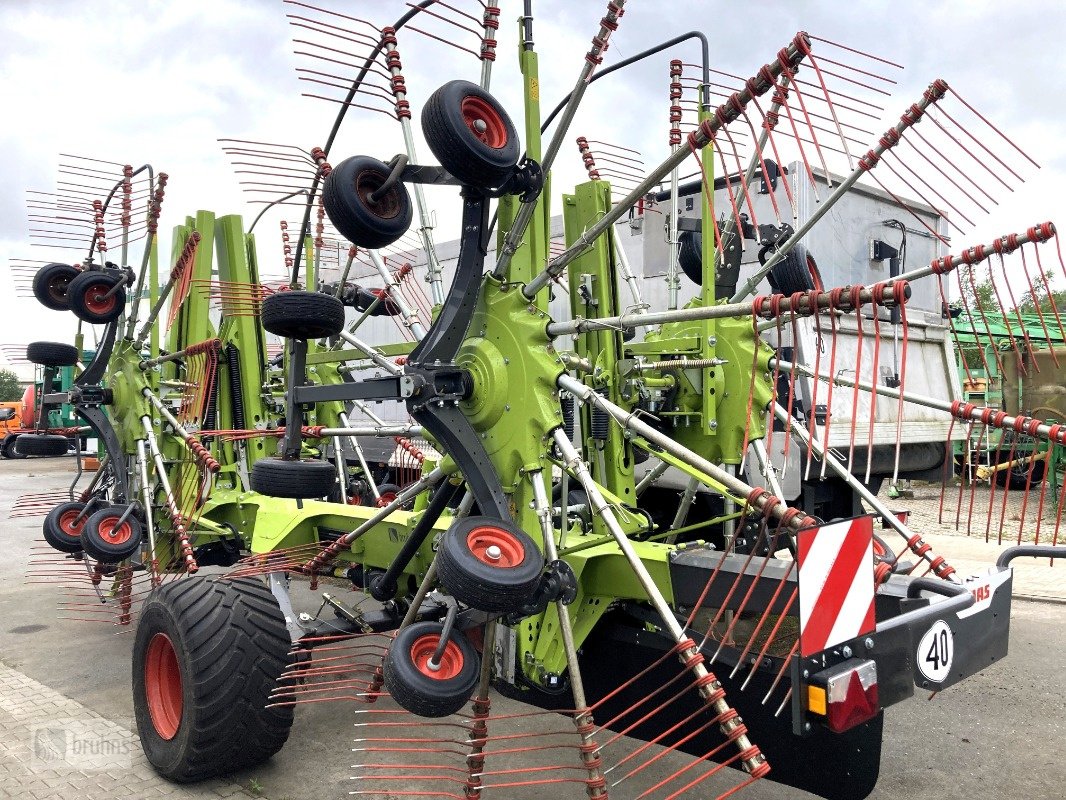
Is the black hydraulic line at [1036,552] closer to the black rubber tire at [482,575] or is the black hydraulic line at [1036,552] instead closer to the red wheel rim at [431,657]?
the black rubber tire at [482,575]

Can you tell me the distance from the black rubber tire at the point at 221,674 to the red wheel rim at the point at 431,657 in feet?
3.05

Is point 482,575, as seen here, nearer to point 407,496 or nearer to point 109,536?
point 407,496

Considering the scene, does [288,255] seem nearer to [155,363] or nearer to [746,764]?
[155,363]

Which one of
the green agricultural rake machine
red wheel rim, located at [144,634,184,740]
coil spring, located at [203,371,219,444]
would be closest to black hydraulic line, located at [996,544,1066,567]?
the green agricultural rake machine

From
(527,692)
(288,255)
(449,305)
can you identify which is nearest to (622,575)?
(527,692)

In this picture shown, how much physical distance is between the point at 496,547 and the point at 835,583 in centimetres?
98

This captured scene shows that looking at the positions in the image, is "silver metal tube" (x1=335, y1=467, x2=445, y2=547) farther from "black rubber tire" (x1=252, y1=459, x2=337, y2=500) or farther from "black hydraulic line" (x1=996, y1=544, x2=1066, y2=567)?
"black hydraulic line" (x1=996, y1=544, x2=1066, y2=567)

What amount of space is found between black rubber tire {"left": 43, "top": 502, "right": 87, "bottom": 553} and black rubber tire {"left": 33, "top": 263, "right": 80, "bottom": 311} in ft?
4.50

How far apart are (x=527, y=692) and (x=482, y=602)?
3.49 feet

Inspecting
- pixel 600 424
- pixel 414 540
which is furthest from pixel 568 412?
pixel 414 540

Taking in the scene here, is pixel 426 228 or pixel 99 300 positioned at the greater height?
pixel 426 228

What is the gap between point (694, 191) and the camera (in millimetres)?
6949

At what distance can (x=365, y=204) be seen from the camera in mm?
3195

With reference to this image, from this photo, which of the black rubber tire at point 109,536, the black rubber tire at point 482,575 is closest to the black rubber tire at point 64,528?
the black rubber tire at point 109,536
